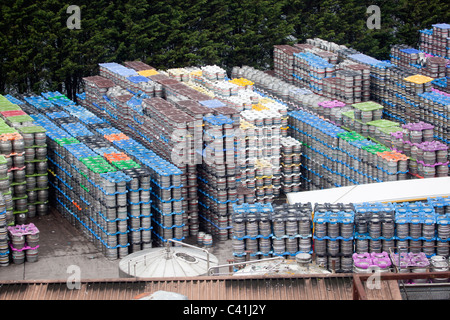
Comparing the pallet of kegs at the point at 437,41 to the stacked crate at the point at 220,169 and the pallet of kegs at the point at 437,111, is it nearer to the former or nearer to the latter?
the pallet of kegs at the point at 437,111

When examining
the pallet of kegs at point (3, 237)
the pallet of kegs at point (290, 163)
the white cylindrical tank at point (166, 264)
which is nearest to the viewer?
the white cylindrical tank at point (166, 264)

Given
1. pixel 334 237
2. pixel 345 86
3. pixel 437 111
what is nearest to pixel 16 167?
pixel 334 237

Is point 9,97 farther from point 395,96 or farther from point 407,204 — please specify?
point 407,204

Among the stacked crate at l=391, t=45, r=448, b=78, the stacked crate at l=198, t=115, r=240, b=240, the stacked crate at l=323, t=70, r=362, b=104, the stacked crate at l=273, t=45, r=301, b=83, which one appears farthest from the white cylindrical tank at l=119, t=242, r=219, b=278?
the stacked crate at l=391, t=45, r=448, b=78

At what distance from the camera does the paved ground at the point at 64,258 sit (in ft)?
119

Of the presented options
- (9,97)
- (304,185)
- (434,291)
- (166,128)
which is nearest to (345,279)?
(434,291)

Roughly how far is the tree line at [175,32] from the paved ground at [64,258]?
51.9 feet

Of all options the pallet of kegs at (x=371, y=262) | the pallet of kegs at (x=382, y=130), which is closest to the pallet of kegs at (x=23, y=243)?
the pallet of kegs at (x=371, y=262)

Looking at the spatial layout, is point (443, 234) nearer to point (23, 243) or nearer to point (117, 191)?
point (117, 191)

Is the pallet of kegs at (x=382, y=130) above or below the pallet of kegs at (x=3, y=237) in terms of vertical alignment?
above

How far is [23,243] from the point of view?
36.8m

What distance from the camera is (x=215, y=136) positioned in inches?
1522

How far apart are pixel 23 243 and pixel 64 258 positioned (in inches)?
73.5

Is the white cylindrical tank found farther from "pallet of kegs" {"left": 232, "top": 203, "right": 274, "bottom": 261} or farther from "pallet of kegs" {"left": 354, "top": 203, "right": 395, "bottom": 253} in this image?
"pallet of kegs" {"left": 354, "top": 203, "right": 395, "bottom": 253}
